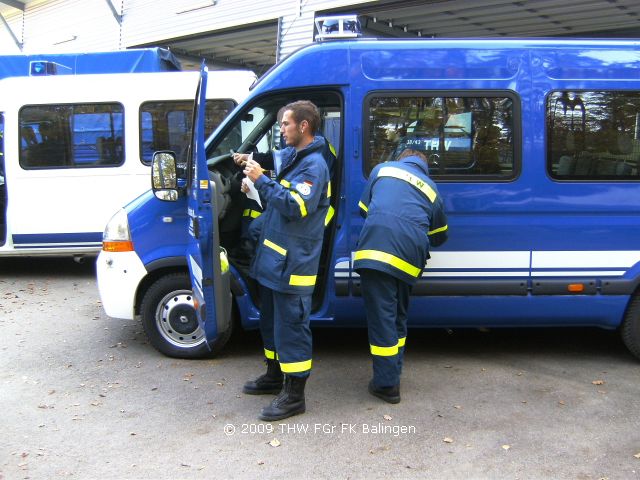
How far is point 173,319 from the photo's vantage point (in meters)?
4.79

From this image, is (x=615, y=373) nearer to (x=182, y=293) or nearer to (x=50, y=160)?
(x=182, y=293)

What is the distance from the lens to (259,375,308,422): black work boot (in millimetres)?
3785

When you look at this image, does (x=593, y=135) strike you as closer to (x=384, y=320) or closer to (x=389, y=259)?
(x=389, y=259)

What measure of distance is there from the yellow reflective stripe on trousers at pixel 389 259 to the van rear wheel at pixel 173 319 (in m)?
1.60

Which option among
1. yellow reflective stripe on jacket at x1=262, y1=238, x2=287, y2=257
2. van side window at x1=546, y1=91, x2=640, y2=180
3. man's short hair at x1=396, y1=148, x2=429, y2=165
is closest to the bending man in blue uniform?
yellow reflective stripe on jacket at x1=262, y1=238, x2=287, y2=257

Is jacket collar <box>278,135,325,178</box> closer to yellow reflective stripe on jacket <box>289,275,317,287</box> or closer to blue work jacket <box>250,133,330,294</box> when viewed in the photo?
blue work jacket <box>250,133,330,294</box>

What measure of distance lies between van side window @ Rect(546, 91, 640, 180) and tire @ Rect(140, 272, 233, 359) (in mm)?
2901

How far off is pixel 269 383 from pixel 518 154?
2.47 m

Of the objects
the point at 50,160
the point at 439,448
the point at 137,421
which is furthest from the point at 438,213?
the point at 50,160

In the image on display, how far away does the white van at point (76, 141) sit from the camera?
7859 mm

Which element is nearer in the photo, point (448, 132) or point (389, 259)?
point (389, 259)

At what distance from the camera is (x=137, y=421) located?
3828 mm

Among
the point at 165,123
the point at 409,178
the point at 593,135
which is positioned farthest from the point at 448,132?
the point at 165,123

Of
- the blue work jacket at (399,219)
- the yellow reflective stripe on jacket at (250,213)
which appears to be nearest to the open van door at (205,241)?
the yellow reflective stripe on jacket at (250,213)
